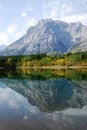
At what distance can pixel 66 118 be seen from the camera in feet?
91.8

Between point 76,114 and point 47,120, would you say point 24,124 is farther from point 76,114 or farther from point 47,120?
point 76,114

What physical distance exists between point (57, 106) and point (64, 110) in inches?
138

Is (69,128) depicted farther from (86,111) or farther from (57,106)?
(57,106)

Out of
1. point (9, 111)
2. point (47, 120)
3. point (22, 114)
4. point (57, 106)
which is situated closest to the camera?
point (47, 120)

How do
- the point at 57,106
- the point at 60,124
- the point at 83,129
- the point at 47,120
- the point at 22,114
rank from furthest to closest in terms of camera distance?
the point at 57,106
the point at 22,114
the point at 47,120
the point at 60,124
the point at 83,129

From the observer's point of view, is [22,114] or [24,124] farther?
[22,114]

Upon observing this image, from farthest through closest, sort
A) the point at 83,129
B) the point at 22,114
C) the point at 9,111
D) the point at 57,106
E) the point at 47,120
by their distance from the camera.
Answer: the point at 57,106 < the point at 9,111 < the point at 22,114 < the point at 47,120 < the point at 83,129

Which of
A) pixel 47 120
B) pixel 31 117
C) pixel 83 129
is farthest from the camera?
pixel 31 117

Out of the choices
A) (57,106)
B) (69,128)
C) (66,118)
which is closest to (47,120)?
(66,118)

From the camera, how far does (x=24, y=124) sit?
25297mm

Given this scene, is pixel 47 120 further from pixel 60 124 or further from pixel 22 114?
pixel 22 114

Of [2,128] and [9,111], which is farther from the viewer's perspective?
[9,111]

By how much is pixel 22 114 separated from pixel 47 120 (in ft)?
16.2

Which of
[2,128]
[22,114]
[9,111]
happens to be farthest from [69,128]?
[9,111]
